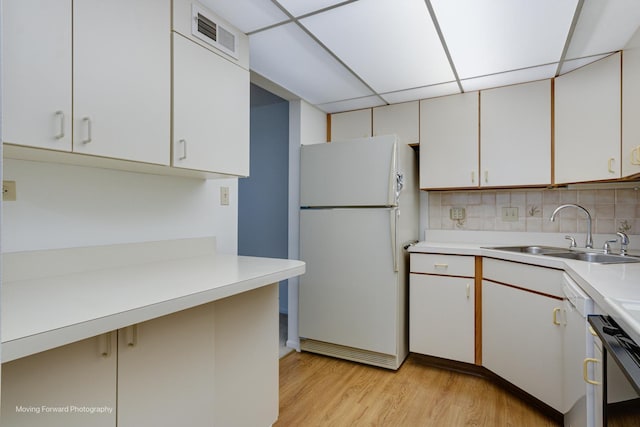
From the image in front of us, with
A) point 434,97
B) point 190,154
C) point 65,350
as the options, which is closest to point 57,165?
point 190,154

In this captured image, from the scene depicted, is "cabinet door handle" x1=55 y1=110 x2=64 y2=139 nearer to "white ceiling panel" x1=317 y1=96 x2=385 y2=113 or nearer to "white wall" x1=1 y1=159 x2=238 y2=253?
"white wall" x1=1 y1=159 x2=238 y2=253

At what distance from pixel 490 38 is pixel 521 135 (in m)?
0.85

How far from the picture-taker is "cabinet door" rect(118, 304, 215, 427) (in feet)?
3.77

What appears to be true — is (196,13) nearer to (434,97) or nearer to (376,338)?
(434,97)

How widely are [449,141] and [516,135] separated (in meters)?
0.45

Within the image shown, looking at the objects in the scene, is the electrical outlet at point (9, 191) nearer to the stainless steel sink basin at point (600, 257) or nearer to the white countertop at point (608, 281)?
the white countertop at point (608, 281)

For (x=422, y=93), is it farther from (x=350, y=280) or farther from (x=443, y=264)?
(x=350, y=280)

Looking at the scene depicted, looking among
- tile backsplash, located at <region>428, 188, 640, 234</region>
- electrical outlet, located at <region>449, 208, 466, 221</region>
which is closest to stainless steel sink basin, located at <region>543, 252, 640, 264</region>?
tile backsplash, located at <region>428, 188, 640, 234</region>

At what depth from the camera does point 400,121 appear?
286 cm

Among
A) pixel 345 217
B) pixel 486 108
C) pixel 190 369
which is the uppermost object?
pixel 486 108

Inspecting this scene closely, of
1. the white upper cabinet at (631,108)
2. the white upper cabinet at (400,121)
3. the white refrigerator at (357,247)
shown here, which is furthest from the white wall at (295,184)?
the white upper cabinet at (631,108)

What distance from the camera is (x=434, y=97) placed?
2.71 meters

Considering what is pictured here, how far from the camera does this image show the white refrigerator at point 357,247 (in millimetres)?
2430

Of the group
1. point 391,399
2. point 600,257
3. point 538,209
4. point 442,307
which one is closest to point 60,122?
point 391,399
